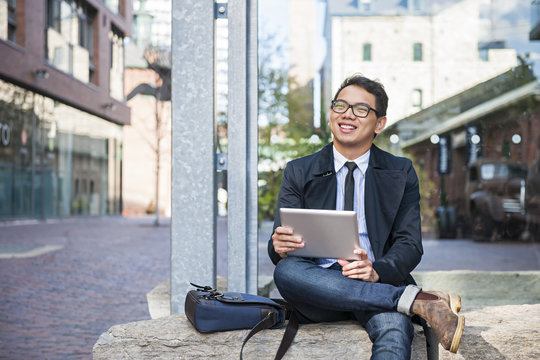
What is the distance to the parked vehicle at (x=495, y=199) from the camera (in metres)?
4.94

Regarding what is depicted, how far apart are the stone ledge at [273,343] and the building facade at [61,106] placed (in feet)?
17.1

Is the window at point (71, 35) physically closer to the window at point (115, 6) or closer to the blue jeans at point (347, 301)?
the window at point (115, 6)

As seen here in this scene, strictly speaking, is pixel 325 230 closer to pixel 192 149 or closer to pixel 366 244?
pixel 366 244

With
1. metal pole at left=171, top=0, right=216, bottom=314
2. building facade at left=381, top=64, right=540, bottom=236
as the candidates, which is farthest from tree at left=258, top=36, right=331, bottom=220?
metal pole at left=171, top=0, right=216, bottom=314

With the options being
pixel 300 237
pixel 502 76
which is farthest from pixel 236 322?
pixel 502 76

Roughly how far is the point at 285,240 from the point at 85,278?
21.9ft

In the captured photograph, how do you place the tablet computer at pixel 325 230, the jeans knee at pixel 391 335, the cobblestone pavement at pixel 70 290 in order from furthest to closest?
the cobblestone pavement at pixel 70 290 < the tablet computer at pixel 325 230 < the jeans knee at pixel 391 335

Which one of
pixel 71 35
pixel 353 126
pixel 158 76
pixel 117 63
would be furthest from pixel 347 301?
pixel 71 35

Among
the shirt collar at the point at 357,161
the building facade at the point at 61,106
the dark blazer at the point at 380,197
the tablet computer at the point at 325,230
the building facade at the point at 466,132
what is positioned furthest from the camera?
the building facade at the point at 61,106

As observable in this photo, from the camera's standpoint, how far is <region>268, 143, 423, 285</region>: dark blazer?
9.65 feet

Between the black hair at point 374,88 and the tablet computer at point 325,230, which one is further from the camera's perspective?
the black hair at point 374,88

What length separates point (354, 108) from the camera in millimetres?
3105

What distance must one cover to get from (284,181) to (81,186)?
802 inches

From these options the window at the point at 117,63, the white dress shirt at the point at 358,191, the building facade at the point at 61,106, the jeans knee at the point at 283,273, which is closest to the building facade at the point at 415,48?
the white dress shirt at the point at 358,191
